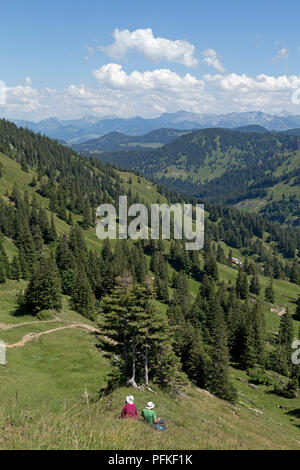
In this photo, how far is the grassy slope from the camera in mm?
8125

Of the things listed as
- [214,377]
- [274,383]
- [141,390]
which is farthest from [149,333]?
[274,383]

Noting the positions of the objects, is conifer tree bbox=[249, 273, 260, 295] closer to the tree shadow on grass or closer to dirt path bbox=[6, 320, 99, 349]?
the tree shadow on grass

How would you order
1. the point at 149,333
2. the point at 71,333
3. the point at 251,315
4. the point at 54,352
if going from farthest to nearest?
the point at 251,315 → the point at 71,333 → the point at 54,352 → the point at 149,333

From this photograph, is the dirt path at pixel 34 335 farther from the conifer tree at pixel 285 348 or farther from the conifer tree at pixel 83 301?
the conifer tree at pixel 285 348

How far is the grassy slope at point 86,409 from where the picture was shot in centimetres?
812

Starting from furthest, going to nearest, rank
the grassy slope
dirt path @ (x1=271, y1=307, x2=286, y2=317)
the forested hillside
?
1. dirt path @ (x1=271, y1=307, x2=286, y2=317)
2. the forested hillside
3. the grassy slope

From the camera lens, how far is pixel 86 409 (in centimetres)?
1135

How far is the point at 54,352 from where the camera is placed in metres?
52.6

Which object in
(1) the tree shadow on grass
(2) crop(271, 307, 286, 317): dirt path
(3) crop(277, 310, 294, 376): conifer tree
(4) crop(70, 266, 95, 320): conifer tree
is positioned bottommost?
(2) crop(271, 307, 286, 317): dirt path

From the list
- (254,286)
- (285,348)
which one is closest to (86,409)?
(285,348)

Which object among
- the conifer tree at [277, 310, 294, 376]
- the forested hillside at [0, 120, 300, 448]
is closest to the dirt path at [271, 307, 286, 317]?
the forested hillside at [0, 120, 300, 448]
